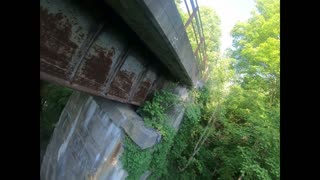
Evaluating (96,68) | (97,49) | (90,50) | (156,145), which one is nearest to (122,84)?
(96,68)

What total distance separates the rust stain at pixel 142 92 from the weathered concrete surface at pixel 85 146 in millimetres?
740

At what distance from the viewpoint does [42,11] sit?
3.26 m

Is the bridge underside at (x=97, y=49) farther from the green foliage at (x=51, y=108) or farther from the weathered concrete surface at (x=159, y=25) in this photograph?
the green foliage at (x=51, y=108)

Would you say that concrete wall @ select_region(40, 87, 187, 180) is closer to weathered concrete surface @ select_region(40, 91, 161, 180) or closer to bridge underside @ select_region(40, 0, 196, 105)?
weathered concrete surface @ select_region(40, 91, 161, 180)

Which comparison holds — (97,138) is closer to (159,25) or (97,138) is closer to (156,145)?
(156,145)

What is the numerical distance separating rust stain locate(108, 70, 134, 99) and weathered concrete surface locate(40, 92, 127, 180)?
91cm

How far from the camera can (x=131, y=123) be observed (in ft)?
19.3

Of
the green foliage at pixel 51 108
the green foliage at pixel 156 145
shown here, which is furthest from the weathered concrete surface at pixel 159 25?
the green foliage at pixel 51 108

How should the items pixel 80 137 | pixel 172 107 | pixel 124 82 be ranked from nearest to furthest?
pixel 124 82, pixel 80 137, pixel 172 107

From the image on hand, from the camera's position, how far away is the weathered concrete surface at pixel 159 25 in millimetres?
3457

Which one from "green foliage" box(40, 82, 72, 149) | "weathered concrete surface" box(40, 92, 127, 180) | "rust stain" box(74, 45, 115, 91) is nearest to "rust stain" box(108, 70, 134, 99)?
"rust stain" box(74, 45, 115, 91)
